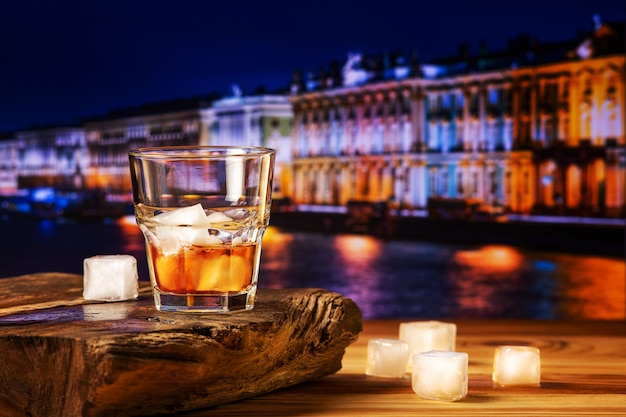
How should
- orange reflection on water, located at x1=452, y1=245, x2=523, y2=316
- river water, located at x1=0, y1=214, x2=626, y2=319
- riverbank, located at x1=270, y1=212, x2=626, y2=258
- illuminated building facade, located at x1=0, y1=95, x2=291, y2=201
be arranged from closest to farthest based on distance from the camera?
river water, located at x1=0, y1=214, x2=626, y2=319 → orange reflection on water, located at x1=452, y1=245, x2=523, y2=316 → riverbank, located at x1=270, y1=212, x2=626, y2=258 → illuminated building facade, located at x1=0, y1=95, x2=291, y2=201

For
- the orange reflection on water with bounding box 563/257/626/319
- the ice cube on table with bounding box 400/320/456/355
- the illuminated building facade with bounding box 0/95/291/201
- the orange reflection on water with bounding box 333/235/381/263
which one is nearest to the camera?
the ice cube on table with bounding box 400/320/456/355

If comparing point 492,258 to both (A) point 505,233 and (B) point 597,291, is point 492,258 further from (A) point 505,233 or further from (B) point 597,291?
(B) point 597,291

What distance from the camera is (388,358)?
3.56ft

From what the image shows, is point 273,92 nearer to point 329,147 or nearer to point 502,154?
point 329,147

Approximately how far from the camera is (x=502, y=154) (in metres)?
25.5

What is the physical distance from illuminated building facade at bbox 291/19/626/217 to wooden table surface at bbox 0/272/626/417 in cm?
1844

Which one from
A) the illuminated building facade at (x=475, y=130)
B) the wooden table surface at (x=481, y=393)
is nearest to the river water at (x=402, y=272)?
the wooden table surface at (x=481, y=393)

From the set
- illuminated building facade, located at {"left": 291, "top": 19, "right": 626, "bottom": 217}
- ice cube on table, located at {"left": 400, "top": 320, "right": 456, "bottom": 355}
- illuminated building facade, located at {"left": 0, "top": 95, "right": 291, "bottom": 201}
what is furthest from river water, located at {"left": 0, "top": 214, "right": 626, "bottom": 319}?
illuminated building facade, located at {"left": 291, "top": 19, "right": 626, "bottom": 217}

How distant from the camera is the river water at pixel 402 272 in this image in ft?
19.9

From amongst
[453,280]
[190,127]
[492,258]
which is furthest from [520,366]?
[190,127]

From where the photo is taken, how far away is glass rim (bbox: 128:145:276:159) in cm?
88

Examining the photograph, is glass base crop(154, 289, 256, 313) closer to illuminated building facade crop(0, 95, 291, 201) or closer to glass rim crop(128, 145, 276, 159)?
glass rim crop(128, 145, 276, 159)

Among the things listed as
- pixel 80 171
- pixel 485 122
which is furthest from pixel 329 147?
pixel 80 171

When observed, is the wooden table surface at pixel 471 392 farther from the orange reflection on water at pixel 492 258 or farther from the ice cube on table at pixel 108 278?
the orange reflection on water at pixel 492 258
